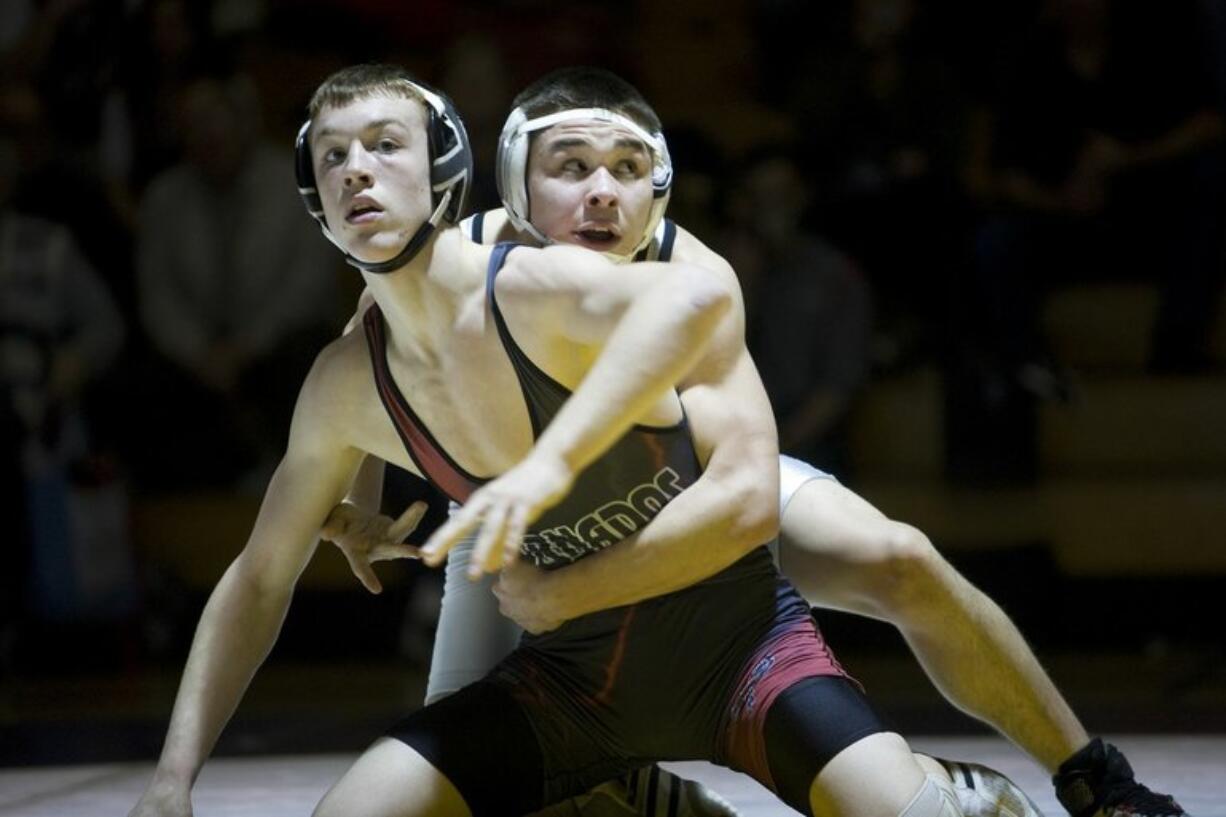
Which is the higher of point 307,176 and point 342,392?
point 307,176

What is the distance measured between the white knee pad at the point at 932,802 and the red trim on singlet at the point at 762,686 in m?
0.21

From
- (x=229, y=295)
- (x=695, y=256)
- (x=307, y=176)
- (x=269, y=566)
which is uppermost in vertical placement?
(x=307, y=176)

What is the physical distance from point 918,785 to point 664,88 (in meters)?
4.82

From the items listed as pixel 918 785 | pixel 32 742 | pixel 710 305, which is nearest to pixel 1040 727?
pixel 918 785

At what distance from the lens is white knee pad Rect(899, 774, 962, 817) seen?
8.77ft

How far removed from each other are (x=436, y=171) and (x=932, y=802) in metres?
1.03

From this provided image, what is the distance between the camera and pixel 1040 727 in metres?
Answer: 3.18

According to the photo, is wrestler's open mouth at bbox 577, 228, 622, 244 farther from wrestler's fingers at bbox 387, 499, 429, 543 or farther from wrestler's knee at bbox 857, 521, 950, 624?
wrestler's knee at bbox 857, 521, 950, 624

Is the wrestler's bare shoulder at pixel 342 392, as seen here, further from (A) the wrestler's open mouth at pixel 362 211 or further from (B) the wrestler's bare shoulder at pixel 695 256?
(B) the wrestler's bare shoulder at pixel 695 256

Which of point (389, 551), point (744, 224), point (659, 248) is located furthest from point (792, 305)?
point (389, 551)

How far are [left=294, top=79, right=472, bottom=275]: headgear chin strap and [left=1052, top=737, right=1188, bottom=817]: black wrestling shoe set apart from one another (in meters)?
1.19

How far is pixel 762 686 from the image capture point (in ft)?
9.27

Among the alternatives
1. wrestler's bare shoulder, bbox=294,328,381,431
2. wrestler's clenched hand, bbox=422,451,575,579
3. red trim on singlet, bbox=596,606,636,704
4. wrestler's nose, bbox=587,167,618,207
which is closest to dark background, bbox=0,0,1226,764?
wrestler's nose, bbox=587,167,618,207

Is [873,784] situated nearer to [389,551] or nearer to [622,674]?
[622,674]
